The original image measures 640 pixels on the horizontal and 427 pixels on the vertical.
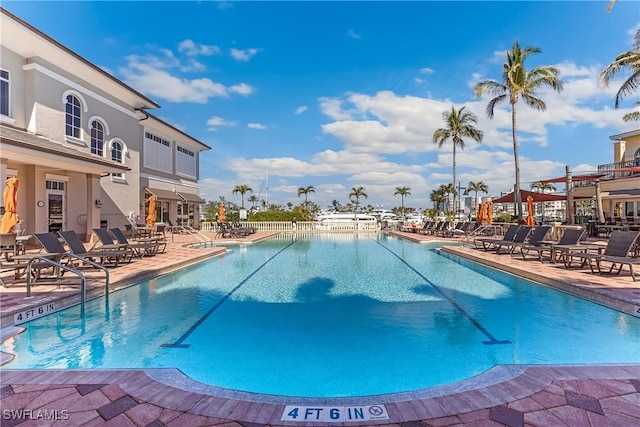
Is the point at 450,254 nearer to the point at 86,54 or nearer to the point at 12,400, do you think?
the point at 12,400

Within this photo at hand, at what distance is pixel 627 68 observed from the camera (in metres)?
15.5

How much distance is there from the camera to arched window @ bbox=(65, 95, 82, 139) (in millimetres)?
15727

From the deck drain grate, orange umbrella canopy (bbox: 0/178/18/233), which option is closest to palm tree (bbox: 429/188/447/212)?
orange umbrella canopy (bbox: 0/178/18/233)

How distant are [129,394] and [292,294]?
192 inches

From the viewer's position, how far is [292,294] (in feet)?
25.2

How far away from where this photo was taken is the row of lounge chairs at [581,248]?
8.08 metres

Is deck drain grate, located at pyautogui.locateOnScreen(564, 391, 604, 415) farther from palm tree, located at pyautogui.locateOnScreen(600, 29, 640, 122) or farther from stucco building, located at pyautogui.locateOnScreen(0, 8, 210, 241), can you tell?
palm tree, located at pyautogui.locateOnScreen(600, 29, 640, 122)

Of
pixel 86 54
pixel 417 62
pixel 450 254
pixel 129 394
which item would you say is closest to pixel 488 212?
pixel 450 254

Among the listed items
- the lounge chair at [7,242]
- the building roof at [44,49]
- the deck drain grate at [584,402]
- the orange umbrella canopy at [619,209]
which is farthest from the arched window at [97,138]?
the orange umbrella canopy at [619,209]

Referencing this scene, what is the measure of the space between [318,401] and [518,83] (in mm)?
22854

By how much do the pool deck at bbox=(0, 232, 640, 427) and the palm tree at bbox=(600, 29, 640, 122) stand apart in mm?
17366

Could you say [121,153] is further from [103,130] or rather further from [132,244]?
[132,244]

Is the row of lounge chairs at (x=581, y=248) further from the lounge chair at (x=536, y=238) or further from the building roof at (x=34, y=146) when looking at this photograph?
the building roof at (x=34, y=146)

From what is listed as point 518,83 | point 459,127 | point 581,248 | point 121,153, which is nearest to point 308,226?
point 459,127
